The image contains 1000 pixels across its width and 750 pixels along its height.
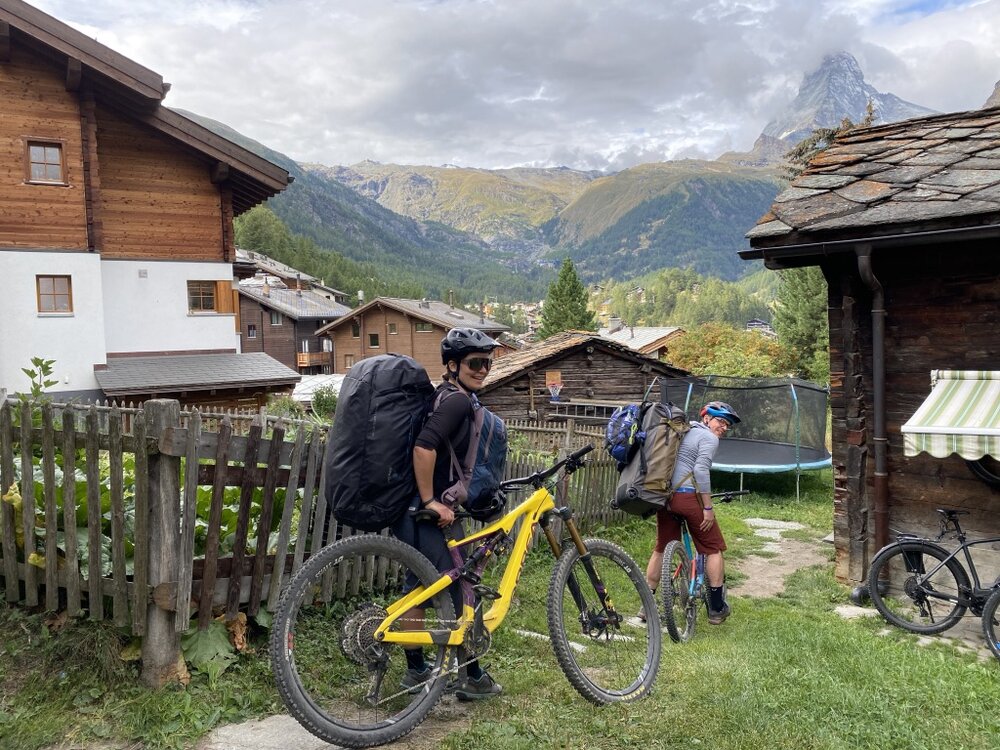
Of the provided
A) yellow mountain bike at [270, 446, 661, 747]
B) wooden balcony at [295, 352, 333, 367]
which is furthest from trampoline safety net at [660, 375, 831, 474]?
wooden balcony at [295, 352, 333, 367]

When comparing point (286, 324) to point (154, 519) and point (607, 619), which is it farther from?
point (607, 619)

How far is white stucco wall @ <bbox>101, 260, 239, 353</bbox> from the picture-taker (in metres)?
20.4

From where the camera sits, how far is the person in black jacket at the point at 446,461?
3.41m

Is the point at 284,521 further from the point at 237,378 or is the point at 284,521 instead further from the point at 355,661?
the point at 237,378

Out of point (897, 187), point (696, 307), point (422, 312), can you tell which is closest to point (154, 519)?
point (897, 187)

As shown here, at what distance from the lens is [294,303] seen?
62.9m

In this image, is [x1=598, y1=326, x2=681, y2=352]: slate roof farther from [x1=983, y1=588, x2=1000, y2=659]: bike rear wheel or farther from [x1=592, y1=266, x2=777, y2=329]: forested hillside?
[x1=592, y1=266, x2=777, y2=329]: forested hillside

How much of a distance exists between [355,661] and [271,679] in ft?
2.45

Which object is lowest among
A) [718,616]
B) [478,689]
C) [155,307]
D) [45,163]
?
[718,616]

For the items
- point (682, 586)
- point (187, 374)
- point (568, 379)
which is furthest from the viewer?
point (568, 379)

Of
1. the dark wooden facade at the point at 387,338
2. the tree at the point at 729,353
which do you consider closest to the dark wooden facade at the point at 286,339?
the dark wooden facade at the point at 387,338

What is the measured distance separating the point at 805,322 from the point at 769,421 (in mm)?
33569

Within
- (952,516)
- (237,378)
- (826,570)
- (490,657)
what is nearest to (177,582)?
(490,657)

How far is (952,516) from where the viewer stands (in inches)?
232
